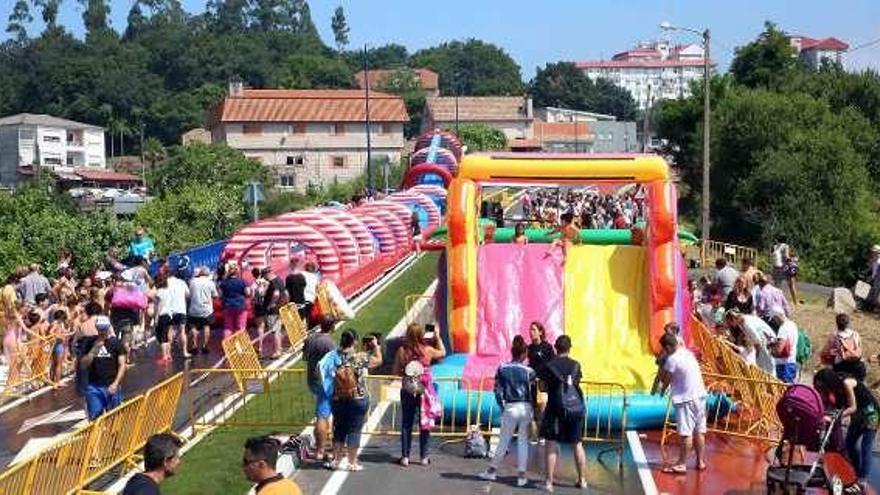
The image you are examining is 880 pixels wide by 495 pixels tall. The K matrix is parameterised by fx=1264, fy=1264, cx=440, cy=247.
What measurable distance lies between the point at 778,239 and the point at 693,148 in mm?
19252

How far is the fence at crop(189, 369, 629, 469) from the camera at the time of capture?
15.3m

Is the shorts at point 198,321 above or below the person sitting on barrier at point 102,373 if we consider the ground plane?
below

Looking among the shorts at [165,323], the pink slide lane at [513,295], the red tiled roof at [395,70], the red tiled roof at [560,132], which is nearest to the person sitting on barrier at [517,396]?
the pink slide lane at [513,295]

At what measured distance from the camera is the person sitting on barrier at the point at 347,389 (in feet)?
43.0

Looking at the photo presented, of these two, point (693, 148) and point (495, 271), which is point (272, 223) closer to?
point (495, 271)

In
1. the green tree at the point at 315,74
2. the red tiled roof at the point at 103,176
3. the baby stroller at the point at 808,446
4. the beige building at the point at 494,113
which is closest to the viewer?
the baby stroller at the point at 808,446

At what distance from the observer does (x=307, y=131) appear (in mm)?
103125

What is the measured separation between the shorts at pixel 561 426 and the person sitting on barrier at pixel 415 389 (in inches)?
58.2

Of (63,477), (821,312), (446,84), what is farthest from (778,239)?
(446,84)

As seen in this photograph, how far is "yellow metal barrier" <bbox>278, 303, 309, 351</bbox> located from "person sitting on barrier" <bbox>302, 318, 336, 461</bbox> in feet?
22.3

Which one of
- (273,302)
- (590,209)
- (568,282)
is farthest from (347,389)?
(590,209)

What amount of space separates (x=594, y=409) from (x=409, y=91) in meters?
138

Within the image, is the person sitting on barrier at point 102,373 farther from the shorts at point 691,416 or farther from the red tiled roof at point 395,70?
the red tiled roof at point 395,70

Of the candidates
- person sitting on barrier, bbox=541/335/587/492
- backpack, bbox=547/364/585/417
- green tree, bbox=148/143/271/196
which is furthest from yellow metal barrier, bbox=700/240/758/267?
green tree, bbox=148/143/271/196
